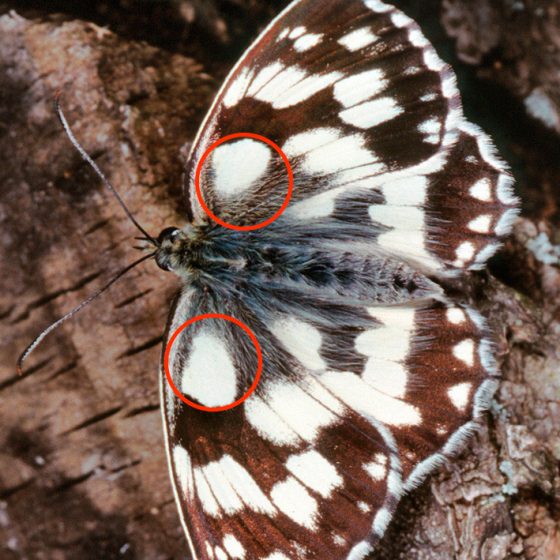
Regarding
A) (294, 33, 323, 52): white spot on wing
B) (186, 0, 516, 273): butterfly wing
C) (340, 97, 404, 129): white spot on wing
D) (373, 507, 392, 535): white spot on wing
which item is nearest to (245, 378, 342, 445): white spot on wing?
(373, 507, 392, 535): white spot on wing

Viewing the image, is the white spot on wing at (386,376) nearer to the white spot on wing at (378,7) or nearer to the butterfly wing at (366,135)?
the butterfly wing at (366,135)

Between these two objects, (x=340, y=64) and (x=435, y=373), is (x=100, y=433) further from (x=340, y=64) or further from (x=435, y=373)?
(x=340, y=64)

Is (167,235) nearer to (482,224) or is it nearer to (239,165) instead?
(239,165)

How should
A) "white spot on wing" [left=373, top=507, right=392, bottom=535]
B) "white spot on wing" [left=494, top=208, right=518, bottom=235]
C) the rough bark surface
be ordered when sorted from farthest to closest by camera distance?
the rough bark surface, "white spot on wing" [left=494, top=208, right=518, bottom=235], "white spot on wing" [left=373, top=507, right=392, bottom=535]

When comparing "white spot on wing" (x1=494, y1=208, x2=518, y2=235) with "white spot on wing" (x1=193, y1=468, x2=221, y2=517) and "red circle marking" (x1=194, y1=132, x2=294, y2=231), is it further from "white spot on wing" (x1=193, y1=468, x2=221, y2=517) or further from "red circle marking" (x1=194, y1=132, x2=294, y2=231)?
"white spot on wing" (x1=193, y1=468, x2=221, y2=517)

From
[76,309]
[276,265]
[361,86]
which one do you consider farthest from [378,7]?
[76,309]

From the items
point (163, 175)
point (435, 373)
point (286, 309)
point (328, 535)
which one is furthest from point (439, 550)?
point (163, 175)

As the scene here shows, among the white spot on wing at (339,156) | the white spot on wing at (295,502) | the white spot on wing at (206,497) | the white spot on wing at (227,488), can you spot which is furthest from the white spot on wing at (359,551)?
the white spot on wing at (339,156)
